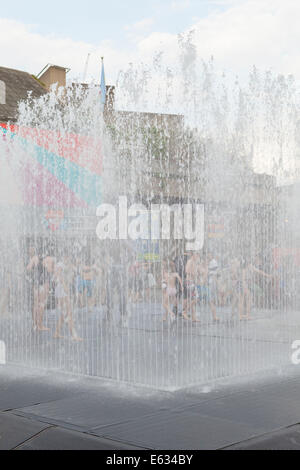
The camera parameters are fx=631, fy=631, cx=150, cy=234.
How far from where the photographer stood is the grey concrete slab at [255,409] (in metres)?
5.34

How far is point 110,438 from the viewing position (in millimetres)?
4867

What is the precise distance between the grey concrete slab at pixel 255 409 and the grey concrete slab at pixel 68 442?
1.19 m

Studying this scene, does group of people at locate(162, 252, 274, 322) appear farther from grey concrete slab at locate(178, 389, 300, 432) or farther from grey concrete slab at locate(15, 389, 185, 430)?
grey concrete slab at locate(178, 389, 300, 432)

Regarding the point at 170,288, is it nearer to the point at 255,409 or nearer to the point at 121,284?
the point at 121,284

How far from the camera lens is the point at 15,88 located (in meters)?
27.2

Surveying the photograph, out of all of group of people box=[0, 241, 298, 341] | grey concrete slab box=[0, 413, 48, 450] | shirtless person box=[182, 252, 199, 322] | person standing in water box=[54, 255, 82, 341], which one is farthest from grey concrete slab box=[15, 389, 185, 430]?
shirtless person box=[182, 252, 199, 322]

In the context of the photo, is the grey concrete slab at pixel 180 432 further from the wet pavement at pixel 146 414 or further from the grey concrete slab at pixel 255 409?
the grey concrete slab at pixel 255 409

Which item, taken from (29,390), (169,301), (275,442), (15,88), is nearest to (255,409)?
(275,442)

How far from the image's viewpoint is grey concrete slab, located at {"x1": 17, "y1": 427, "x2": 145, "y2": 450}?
4.64 meters

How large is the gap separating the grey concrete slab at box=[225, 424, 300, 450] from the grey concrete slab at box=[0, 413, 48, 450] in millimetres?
1597

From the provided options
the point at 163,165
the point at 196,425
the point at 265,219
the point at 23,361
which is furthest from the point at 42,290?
the point at 163,165

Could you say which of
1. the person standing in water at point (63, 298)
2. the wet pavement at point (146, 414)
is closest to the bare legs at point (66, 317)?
the person standing in water at point (63, 298)

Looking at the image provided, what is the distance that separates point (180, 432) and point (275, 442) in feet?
2.49
